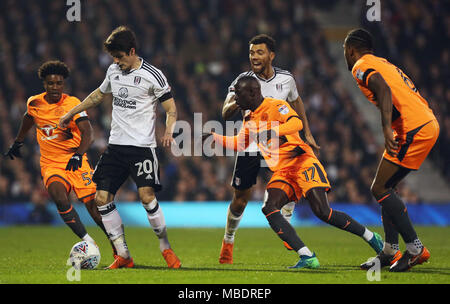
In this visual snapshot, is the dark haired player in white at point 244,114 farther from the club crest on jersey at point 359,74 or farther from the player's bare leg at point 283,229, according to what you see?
the club crest on jersey at point 359,74

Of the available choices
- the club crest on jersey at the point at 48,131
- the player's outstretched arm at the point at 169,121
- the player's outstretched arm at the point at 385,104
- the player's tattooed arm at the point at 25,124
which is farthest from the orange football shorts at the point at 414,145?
the player's tattooed arm at the point at 25,124

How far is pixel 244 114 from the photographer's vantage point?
27.4 ft

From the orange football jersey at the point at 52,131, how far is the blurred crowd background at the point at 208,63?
9.41 meters

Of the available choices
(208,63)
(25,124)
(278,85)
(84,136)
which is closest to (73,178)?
(84,136)

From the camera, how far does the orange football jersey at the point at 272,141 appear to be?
7750mm

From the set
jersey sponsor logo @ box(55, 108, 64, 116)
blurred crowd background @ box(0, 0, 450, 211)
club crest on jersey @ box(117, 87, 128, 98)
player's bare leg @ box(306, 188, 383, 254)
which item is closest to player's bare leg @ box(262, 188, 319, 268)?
player's bare leg @ box(306, 188, 383, 254)

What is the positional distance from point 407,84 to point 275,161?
168cm

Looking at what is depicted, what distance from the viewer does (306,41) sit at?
74.9ft

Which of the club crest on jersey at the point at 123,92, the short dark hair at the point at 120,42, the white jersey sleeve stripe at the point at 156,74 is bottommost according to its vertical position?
the club crest on jersey at the point at 123,92

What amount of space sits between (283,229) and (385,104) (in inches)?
66.7

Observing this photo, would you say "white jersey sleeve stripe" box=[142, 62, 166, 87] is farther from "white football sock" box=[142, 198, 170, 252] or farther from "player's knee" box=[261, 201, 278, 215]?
"player's knee" box=[261, 201, 278, 215]

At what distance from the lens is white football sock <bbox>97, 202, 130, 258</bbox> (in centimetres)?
781
